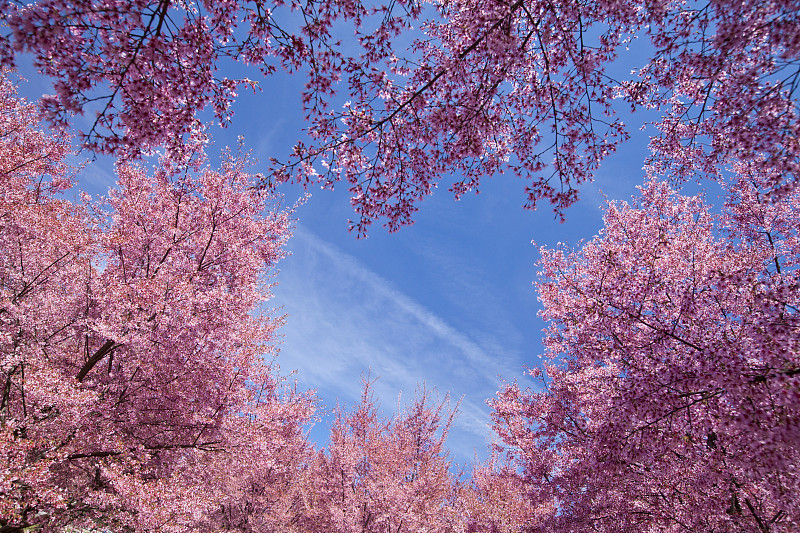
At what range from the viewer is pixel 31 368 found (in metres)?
7.53

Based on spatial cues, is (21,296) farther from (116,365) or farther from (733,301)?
→ (733,301)

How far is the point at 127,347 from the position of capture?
30.5 ft

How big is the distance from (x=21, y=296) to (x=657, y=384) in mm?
14638

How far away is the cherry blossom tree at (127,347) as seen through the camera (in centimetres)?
754

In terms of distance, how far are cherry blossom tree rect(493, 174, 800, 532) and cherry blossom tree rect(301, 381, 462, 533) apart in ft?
20.6

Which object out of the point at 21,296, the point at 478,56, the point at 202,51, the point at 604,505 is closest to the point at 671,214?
the point at 604,505

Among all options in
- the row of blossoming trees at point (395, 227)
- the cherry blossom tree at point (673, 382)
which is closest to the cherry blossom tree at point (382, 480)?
the row of blossoming trees at point (395, 227)

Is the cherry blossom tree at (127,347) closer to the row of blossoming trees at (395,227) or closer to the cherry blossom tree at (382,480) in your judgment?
the row of blossoming trees at (395,227)

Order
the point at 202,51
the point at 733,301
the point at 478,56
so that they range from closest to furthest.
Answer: the point at 202,51 < the point at 478,56 < the point at 733,301

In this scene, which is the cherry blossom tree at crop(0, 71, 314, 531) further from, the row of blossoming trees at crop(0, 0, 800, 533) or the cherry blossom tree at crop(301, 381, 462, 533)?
the cherry blossom tree at crop(301, 381, 462, 533)

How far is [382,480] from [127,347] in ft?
38.3

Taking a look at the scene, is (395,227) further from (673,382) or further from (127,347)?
(127,347)

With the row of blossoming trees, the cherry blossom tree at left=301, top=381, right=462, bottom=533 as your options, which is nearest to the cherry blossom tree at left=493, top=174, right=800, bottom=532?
the row of blossoming trees

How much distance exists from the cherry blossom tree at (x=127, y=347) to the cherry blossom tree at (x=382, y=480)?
630 cm
